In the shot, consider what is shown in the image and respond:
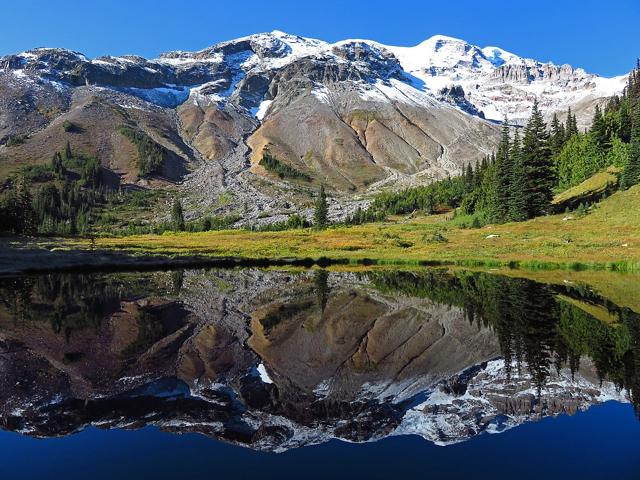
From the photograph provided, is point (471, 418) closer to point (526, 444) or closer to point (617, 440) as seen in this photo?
point (526, 444)

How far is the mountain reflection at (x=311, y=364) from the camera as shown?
539 inches

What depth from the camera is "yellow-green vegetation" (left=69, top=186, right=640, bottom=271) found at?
6203 cm

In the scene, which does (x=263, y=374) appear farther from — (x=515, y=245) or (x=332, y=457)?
(x=515, y=245)

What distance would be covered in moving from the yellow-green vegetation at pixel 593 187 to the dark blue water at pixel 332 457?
315 ft

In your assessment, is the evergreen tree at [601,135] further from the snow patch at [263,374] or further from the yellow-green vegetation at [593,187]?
the snow patch at [263,374]

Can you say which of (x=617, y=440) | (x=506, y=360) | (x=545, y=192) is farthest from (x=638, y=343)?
(x=545, y=192)

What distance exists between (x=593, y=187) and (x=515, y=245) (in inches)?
1511

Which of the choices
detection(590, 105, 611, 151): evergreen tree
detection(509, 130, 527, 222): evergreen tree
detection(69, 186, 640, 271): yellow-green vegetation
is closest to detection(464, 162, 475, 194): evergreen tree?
detection(590, 105, 611, 151): evergreen tree

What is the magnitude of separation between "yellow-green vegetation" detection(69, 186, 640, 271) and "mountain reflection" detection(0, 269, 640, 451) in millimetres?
27975

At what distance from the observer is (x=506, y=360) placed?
19.6 m

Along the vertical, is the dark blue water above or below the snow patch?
below

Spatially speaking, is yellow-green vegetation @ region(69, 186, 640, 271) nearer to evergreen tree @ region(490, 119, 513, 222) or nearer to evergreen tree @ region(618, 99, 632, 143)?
evergreen tree @ region(490, 119, 513, 222)

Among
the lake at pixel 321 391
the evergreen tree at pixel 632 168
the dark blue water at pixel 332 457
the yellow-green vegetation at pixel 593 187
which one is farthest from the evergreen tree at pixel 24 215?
the evergreen tree at pixel 632 168

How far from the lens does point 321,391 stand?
1596cm
